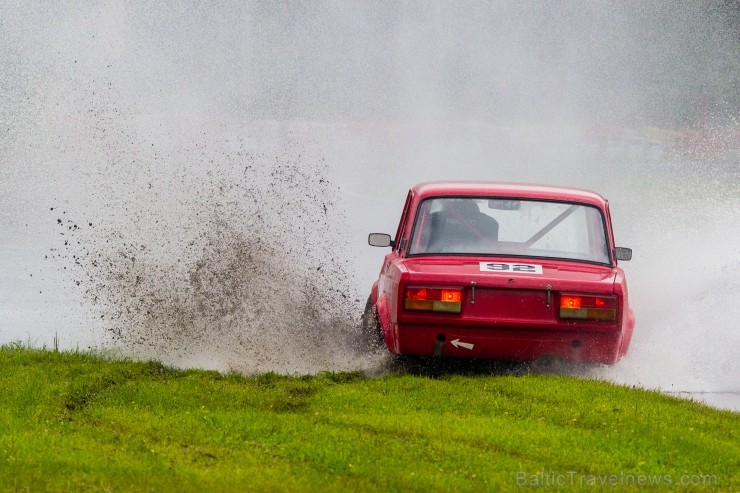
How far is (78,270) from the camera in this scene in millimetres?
20422

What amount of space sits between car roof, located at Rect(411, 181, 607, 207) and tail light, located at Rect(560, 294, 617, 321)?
1.38 meters

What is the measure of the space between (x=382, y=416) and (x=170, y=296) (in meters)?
4.73

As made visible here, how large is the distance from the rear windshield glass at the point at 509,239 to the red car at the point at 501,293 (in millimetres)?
Result: 11

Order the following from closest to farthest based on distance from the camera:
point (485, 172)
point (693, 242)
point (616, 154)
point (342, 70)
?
point (693, 242) < point (485, 172) < point (616, 154) < point (342, 70)

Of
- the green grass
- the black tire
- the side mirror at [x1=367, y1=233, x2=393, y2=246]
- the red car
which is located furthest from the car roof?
the green grass

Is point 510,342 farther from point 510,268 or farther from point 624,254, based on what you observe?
point 624,254

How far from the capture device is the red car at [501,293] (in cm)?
957

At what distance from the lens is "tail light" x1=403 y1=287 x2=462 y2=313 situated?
959cm

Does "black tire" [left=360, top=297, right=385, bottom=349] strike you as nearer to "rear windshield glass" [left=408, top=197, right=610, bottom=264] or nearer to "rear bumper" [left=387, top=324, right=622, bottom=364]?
"rear windshield glass" [left=408, top=197, right=610, bottom=264]

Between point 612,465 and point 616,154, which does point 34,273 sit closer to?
point 612,465

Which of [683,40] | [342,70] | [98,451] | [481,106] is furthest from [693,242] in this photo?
[683,40]

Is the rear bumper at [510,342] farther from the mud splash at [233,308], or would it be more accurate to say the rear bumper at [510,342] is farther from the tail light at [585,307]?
the mud splash at [233,308]

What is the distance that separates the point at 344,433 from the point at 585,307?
8.27 ft

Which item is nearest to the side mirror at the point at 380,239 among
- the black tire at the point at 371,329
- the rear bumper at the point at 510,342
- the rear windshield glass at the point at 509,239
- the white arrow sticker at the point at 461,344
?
the black tire at the point at 371,329
